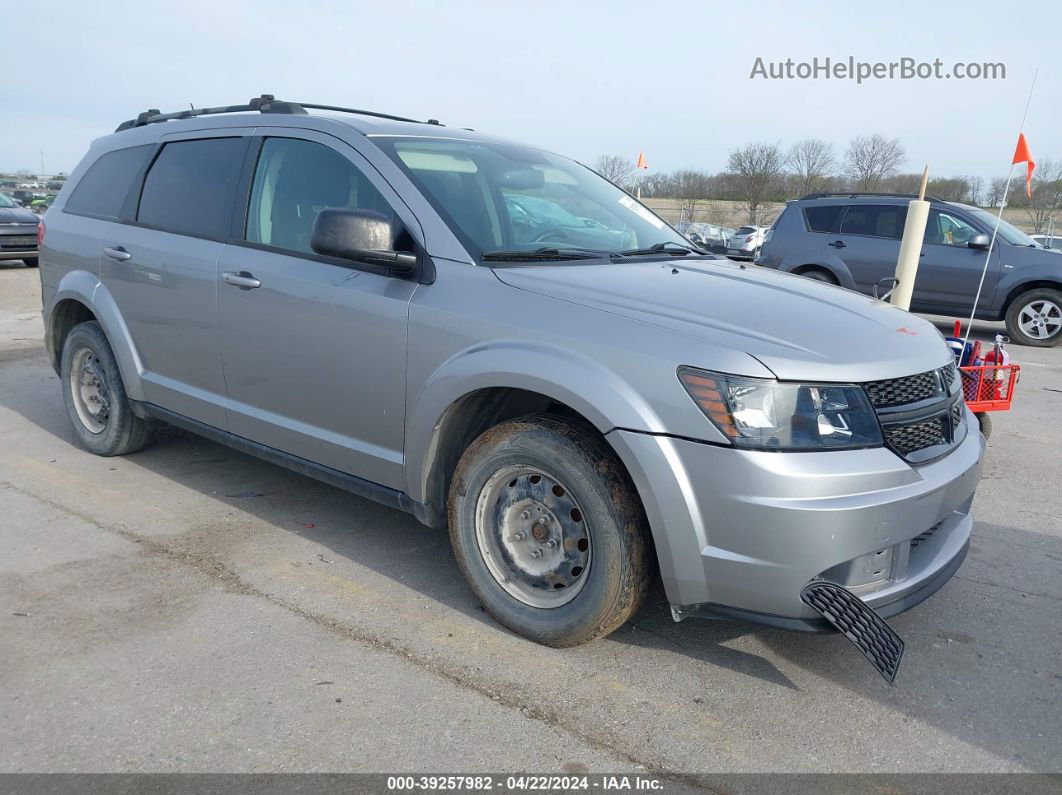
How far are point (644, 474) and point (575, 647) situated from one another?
787 millimetres

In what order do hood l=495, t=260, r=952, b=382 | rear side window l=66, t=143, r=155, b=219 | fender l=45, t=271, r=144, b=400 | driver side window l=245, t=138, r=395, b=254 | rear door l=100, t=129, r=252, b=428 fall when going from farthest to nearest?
rear side window l=66, t=143, r=155, b=219 < fender l=45, t=271, r=144, b=400 < rear door l=100, t=129, r=252, b=428 < driver side window l=245, t=138, r=395, b=254 < hood l=495, t=260, r=952, b=382

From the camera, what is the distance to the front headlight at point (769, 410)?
2633mm

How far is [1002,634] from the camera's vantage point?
11.0 feet

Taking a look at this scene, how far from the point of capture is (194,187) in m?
4.44

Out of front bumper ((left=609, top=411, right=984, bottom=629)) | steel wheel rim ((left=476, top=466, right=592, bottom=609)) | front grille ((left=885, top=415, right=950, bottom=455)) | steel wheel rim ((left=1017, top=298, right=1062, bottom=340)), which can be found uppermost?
front grille ((left=885, top=415, right=950, bottom=455))

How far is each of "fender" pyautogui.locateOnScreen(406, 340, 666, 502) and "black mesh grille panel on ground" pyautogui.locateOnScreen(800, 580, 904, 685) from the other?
0.68m

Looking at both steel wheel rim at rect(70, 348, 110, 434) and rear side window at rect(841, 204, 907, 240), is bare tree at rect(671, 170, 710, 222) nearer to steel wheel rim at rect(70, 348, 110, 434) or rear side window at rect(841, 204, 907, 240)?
rear side window at rect(841, 204, 907, 240)

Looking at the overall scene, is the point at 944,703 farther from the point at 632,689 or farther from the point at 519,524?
the point at 519,524

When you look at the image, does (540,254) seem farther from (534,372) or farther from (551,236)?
(534,372)

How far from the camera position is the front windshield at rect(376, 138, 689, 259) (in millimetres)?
3542

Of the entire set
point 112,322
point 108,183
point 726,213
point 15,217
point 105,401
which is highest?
point 108,183

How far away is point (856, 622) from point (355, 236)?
7.01ft

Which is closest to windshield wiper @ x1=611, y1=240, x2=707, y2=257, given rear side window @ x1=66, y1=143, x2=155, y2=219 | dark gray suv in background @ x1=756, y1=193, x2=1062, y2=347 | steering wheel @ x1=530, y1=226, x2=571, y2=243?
steering wheel @ x1=530, y1=226, x2=571, y2=243

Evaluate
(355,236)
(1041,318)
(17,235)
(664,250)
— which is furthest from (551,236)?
(17,235)
